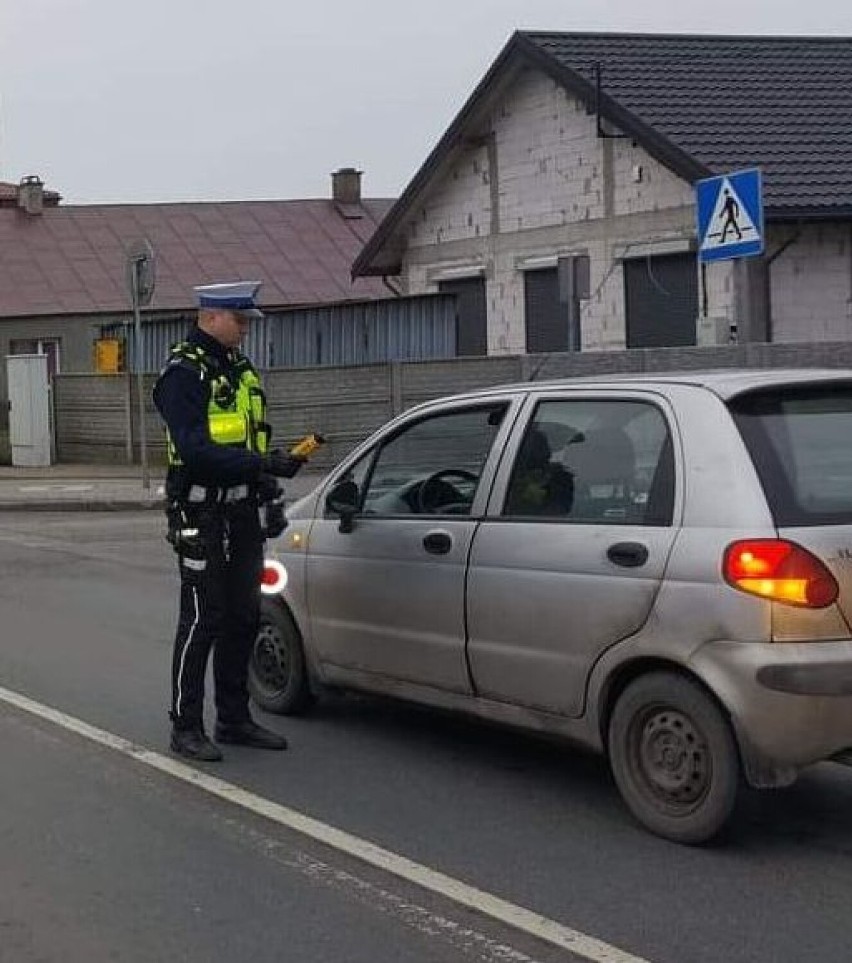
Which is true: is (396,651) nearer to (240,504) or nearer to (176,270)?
(240,504)

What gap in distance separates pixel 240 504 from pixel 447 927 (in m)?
2.42

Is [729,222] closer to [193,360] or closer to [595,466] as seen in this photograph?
[193,360]

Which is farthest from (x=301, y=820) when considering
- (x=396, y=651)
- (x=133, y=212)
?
(x=133, y=212)

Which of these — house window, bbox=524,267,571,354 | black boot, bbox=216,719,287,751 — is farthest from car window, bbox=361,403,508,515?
house window, bbox=524,267,571,354

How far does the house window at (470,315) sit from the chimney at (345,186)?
857 inches

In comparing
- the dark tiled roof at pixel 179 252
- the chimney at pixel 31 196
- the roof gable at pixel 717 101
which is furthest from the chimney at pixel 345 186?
the roof gable at pixel 717 101

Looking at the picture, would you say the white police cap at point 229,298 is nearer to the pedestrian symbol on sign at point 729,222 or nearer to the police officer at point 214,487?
the police officer at point 214,487

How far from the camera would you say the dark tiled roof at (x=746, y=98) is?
68.8 feet

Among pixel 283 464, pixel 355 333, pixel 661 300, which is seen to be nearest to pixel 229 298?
pixel 283 464

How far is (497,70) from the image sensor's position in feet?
80.0

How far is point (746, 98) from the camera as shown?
2297 cm

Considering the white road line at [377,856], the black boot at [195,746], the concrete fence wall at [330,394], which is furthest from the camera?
the concrete fence wall at [330,394]

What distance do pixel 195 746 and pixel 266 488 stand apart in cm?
111

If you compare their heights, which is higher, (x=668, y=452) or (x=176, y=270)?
(x=176, y=270)
